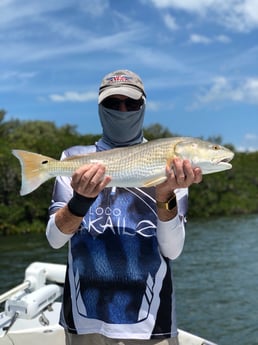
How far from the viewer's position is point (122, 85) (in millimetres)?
2496

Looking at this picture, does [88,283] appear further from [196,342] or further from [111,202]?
[196,342]

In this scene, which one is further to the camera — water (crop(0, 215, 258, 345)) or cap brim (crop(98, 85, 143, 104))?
water (crop(0, 215, 258, 345))

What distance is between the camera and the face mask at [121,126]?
257cm

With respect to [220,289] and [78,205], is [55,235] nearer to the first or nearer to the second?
[78,205]

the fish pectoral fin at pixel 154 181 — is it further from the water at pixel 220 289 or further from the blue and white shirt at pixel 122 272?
the water at pixel 220 289

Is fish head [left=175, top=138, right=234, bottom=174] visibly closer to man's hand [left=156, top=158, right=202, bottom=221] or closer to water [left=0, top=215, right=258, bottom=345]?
man's hand [left=156, top=158, right=202, bottom=221]

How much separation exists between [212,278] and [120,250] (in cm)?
1499

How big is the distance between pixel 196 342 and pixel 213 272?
1371cm

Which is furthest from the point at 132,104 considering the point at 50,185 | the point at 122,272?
the point at 50,185

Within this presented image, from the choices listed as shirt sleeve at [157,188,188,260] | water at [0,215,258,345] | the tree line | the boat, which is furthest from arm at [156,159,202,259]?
the tree line

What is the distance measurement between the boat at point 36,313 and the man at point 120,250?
2.02 m

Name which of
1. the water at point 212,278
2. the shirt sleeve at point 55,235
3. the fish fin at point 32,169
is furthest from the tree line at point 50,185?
the shirt sleeve at point 55,235

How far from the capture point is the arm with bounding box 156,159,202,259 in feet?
7.61

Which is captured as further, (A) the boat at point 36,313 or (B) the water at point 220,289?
(B) the water at point 220,289
